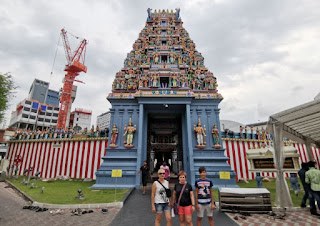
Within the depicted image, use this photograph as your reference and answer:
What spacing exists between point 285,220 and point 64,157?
56.9ft

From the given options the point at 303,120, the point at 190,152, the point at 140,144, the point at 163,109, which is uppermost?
the point at 163,109

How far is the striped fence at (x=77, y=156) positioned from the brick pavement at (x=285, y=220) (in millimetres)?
8858

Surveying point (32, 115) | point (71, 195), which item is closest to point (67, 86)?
point (32, 115)

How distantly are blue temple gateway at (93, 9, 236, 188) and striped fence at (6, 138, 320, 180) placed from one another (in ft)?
13.1

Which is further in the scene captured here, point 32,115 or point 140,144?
point 32,115

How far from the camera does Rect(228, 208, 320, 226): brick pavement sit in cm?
455

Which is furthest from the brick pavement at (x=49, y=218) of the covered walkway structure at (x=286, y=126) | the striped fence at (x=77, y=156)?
the striped fence at (x=77, y=156)

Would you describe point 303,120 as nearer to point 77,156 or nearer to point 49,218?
point 49,218

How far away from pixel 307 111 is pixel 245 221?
5017mm

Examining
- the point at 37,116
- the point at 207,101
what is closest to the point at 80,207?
the point at 207,101

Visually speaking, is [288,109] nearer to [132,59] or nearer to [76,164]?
[132,59]

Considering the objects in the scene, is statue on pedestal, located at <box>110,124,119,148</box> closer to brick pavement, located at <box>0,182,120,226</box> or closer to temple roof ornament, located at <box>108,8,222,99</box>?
temple roof ornament, located at <box>108,8,222,99</box>

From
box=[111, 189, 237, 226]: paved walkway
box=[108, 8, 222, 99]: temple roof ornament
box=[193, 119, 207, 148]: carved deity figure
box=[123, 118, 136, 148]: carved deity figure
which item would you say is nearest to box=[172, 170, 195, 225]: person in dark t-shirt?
box=[111, 189, 237, 226]: paved walkway

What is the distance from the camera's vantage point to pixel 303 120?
23.4ft
